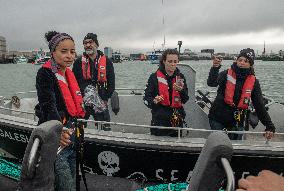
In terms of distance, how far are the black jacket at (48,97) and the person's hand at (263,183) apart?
6.89 feet

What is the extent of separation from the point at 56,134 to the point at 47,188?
39 centimetres

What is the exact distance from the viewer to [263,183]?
115 centimetres

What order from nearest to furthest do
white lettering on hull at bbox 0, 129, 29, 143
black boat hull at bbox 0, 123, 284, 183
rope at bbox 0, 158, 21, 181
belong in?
rope at bbox 0, 158, 21, 181 < black boat hull at bbox 0, 123, 284, 183 < white lettering on hull at bbox 0, 129, 29, 143

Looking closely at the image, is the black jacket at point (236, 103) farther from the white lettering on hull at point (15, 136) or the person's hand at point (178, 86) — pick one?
the white lettering on hull at point (15, 136)

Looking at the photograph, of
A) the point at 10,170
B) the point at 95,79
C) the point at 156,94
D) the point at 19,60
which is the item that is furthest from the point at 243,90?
the point at 19,60

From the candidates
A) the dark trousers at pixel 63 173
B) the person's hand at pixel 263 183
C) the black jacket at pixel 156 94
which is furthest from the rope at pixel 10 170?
the person's hand at pixel 263 183

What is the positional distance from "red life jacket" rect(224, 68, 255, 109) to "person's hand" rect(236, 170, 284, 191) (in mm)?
3729

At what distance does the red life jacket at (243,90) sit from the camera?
474 cm

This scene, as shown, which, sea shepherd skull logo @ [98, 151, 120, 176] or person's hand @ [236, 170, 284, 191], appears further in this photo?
sea shepherd skull logo @ [98, 151, 120, 176]

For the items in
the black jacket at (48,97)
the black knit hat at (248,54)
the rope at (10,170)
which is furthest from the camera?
the rope at (10,170)

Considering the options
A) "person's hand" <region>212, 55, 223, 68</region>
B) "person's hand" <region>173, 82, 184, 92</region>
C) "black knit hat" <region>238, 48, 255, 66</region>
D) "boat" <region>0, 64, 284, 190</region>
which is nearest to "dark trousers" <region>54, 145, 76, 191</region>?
"boat" <region>0, 64, 284, 190</region>

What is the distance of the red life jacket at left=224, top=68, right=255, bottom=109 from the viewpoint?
4.74 meters

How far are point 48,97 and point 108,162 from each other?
2.52 metres

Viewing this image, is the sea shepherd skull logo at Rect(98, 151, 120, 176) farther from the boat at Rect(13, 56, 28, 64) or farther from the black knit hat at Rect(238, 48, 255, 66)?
the boat at Rect(13, 56, 28, 64)
